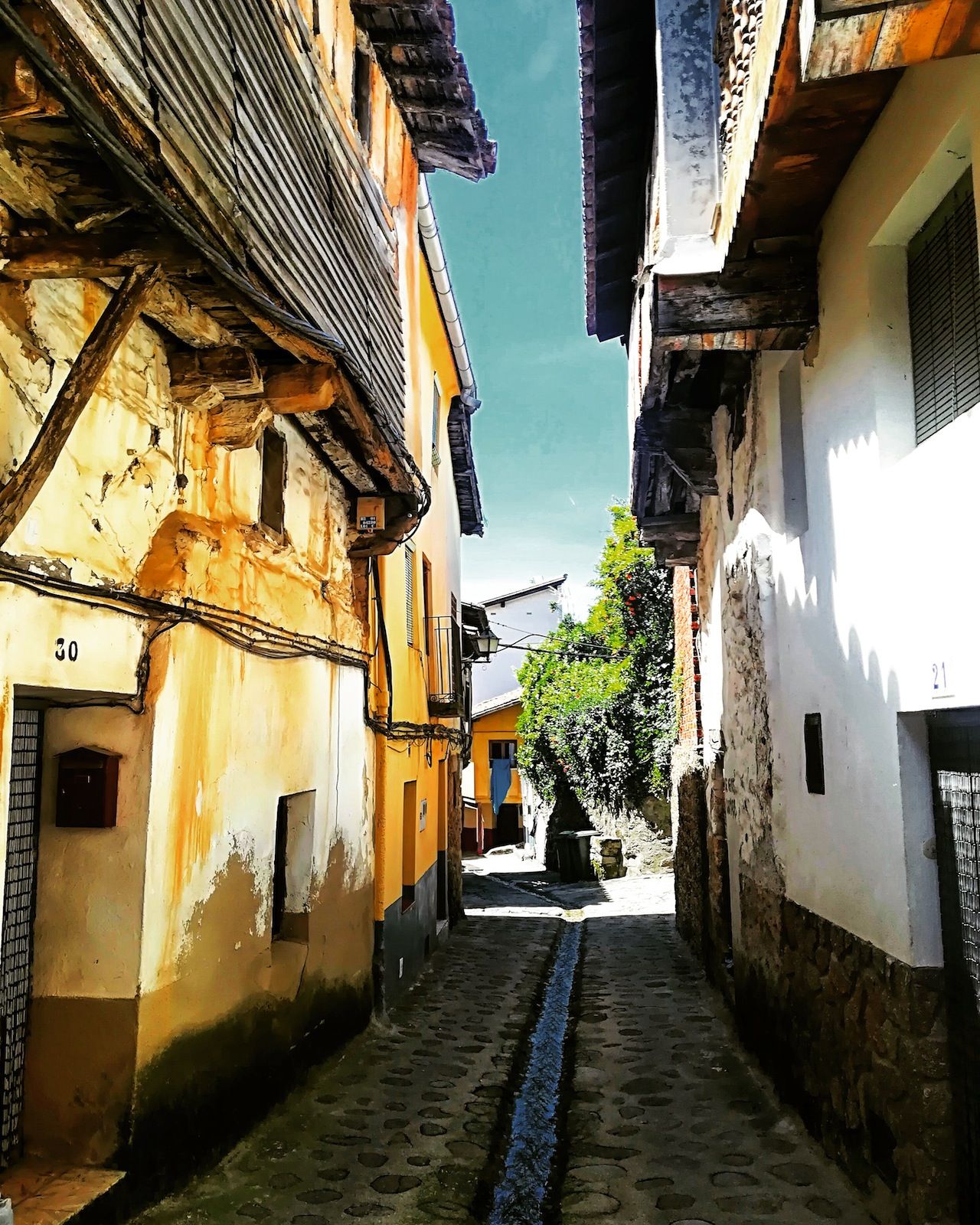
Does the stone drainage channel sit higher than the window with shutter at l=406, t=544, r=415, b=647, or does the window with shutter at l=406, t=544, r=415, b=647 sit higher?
the window with shutter at l=406, t=544, r=415, b=647

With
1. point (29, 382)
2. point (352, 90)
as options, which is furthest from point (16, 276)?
point (352, 90)

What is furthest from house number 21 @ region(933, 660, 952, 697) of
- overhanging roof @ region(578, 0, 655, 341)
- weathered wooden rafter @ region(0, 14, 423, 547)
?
overhanging roof @ region(578, 0, 655, 341)

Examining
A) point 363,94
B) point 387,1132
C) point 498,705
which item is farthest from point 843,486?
point 498,705

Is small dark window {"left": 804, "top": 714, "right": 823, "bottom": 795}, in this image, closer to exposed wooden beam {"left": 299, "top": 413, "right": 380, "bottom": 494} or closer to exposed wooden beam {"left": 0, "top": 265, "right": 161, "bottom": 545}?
exposed wooden beam {"left": 299, "top": 413, "right": 380, "bottom": 494}

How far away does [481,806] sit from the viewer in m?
35.2

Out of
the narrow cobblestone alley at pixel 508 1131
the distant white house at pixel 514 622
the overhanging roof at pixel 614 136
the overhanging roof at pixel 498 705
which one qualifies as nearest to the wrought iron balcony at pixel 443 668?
the narrow cobblestone alley at pixel 508 1131

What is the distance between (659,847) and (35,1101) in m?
17.0

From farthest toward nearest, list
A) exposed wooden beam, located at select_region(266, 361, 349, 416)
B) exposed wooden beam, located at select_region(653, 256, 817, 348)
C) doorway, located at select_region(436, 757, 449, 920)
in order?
1. doorway, located at select_region(436, 757, 449, 920)
2. exposed wooden beam, located at select_region(653, 256, 817, 348)
3. exposed wooden beam, located at select_region(266, 361, 349, 416)

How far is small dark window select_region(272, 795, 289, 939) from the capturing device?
683 centimetres

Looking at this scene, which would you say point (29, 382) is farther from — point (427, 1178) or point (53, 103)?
point (427, 1178)

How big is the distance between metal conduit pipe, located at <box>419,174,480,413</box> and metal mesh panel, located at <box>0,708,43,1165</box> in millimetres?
8066

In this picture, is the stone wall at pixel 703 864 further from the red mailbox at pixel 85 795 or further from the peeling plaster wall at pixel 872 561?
the red mailbox at pixel 85 795

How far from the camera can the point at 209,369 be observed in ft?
16.6

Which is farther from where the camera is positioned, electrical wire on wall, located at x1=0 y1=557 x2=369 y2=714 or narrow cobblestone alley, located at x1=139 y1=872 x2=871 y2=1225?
narrow cobblestone alley, located at x1=139 y1=872 x2=871 y2=1225
